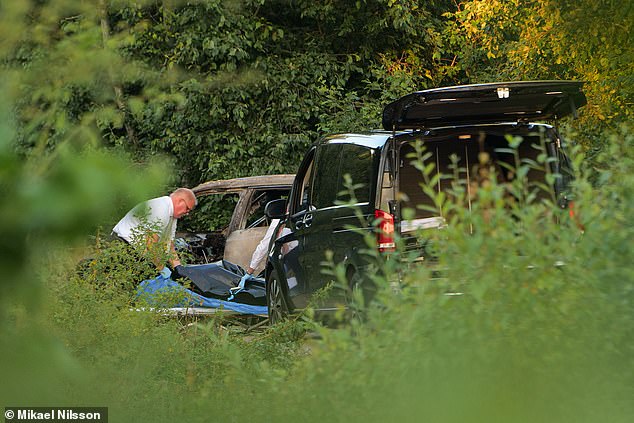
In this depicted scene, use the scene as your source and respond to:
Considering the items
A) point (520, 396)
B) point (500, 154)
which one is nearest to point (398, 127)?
point (500, 154)

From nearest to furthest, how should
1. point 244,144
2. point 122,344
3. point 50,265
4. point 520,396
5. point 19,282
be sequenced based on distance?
point 19,282 < point 50,265 < point 520,396 < point 122,344 < point 244,144

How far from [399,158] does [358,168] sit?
0.47 metres

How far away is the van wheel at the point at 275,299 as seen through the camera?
1095 centimetres

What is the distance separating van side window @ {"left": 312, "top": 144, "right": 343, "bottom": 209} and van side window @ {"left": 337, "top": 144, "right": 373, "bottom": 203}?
4.5 inches

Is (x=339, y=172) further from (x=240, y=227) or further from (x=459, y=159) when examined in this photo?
(x=240, y=227)

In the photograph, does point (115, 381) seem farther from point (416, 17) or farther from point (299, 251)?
point (416, 17)

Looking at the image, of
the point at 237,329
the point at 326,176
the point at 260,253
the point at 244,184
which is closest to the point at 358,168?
the point at 326,176

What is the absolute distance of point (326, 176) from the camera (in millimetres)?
10555

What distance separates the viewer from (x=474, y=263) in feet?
15.8

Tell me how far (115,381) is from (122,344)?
93 cm

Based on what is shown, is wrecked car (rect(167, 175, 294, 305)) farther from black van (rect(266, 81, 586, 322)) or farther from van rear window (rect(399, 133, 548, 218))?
van rear window (rect(399, 133, 548, 218))

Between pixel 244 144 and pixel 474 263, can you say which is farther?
pixel 244 144

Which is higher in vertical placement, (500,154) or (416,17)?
(416,17)

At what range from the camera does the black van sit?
8984 mm
